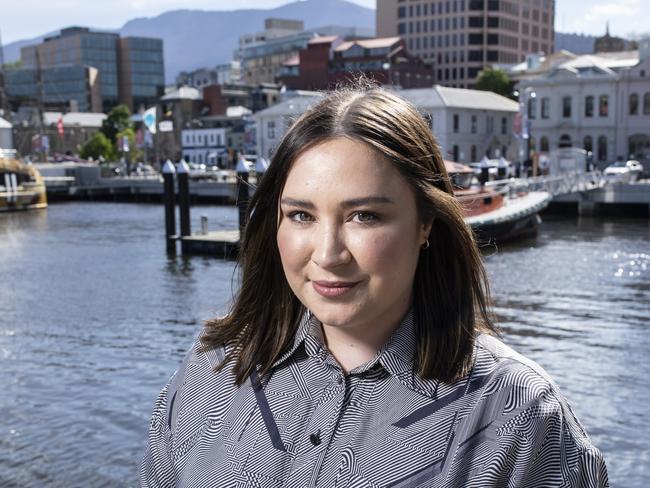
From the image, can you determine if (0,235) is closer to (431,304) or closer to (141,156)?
(431,304)

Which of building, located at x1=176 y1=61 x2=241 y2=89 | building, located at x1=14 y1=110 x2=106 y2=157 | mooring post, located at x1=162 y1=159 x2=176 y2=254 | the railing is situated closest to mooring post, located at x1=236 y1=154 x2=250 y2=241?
mooring post, located at x1=162 y1=159 x2=176 y2=254

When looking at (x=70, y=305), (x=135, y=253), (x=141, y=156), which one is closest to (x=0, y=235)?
(x=135, y=253)

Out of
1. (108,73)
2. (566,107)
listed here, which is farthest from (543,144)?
(108,73)

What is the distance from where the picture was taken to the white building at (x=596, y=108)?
201 feet

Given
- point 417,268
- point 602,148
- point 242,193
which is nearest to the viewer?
point 417,268

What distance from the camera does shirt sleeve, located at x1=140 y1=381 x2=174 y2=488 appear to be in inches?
87.7

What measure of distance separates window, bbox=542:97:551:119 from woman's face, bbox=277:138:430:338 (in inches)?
→ 2605

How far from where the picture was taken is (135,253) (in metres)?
29.5

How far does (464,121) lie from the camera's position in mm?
68562

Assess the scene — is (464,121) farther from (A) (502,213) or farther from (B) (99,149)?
(B) (99,149)

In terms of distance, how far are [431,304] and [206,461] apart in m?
0.70

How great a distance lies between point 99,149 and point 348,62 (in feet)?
99.4

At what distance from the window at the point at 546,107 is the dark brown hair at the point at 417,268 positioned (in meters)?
65.8

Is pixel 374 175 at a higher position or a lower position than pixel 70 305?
higher
